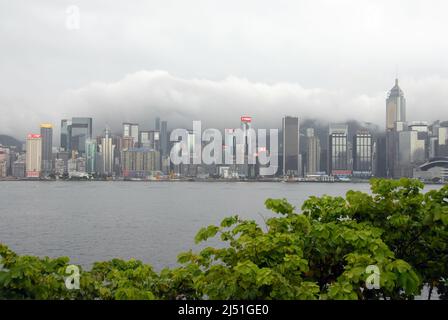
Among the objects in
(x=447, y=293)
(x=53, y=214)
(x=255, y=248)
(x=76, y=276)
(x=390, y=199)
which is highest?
(x=390, y=199)

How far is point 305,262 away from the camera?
655 centimetres

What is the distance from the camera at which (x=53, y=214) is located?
63.0 meters

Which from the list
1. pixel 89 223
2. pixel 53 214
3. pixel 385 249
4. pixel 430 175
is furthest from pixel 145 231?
pixel 430 175

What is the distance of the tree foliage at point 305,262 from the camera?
599cm

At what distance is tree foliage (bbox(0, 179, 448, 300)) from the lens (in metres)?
5.99

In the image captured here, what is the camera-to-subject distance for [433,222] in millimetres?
7918

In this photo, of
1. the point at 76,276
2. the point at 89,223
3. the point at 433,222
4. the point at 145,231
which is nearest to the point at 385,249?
the point at 433,222

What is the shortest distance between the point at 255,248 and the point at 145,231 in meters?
40.0

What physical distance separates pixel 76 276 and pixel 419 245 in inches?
253

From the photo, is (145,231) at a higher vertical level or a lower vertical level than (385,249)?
lower
